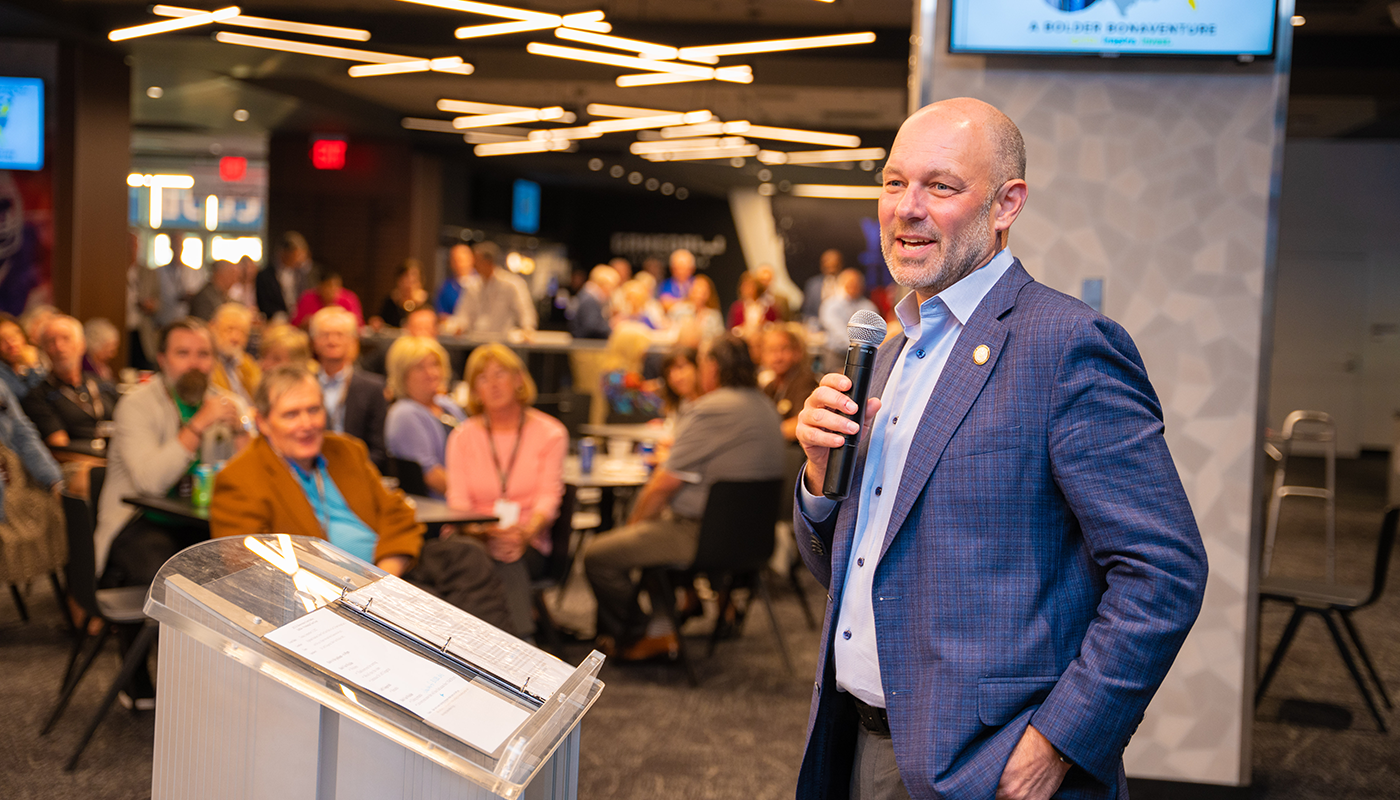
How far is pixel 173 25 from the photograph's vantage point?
27.6ft

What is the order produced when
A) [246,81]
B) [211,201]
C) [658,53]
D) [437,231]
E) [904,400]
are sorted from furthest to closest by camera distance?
[211,201] < [437,231] < [246,81] < [658,53] < [904,400]

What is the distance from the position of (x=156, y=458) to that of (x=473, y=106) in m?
Result: 8.67

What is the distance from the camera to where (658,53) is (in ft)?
26.0

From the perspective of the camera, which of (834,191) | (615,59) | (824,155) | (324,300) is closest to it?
(615,59)

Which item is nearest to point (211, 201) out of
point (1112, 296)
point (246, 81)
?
point (246, 81)

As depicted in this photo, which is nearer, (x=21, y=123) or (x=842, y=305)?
(x=21, y=123)

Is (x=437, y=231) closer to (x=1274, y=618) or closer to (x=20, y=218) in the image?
(x=20, y=218)

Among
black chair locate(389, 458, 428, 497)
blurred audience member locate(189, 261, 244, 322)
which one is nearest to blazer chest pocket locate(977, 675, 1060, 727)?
black chair locate(389, 458, 428, 497)

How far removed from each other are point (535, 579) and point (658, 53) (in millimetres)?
4534

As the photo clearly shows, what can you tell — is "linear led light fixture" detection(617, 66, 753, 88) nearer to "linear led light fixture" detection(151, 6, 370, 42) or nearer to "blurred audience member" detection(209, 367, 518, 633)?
"linear led light fixture" detection(151, 6, 370, 42)

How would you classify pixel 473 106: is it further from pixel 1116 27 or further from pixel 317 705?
pixel 317 705

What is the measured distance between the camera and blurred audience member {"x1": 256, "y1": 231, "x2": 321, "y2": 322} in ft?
43.3

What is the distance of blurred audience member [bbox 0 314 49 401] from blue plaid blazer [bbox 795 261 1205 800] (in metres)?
5.84

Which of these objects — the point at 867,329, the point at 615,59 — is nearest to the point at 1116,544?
the point at 867,329
